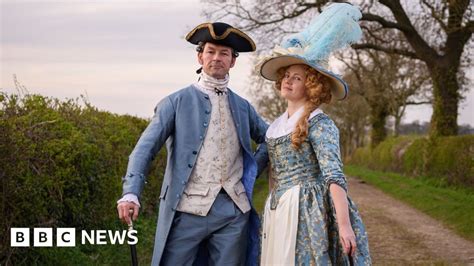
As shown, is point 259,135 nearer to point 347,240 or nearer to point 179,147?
point 179,147

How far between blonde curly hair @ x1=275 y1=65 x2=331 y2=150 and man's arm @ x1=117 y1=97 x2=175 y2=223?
0.70 m

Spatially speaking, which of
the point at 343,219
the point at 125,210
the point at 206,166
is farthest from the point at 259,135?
the point at 125,210

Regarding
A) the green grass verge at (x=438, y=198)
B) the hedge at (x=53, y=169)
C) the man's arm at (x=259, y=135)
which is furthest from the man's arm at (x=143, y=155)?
the green grass verge at (x=438, y=198)

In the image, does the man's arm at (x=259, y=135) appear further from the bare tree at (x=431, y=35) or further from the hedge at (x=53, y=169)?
the bare tree at (x=431, y=35)

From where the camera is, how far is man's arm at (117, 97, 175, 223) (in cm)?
341

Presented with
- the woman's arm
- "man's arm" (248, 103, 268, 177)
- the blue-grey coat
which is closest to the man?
the blue-grey coat

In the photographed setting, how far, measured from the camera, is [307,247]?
3.58 m

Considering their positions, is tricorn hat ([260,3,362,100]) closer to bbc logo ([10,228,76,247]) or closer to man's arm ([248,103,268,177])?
man's arm ([248,103,268,177])

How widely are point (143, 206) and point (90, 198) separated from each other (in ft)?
7.20

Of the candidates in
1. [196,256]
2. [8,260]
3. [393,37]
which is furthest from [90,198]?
[393,37]

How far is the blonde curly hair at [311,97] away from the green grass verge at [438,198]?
21.3 ft

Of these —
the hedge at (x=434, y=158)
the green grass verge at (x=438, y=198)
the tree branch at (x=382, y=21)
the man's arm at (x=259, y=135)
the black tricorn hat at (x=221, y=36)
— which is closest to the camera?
the black tricorn hat at (x=221, y=36)

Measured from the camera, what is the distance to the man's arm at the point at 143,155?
341 centimetres

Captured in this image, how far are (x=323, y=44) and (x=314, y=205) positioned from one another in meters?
0.89
